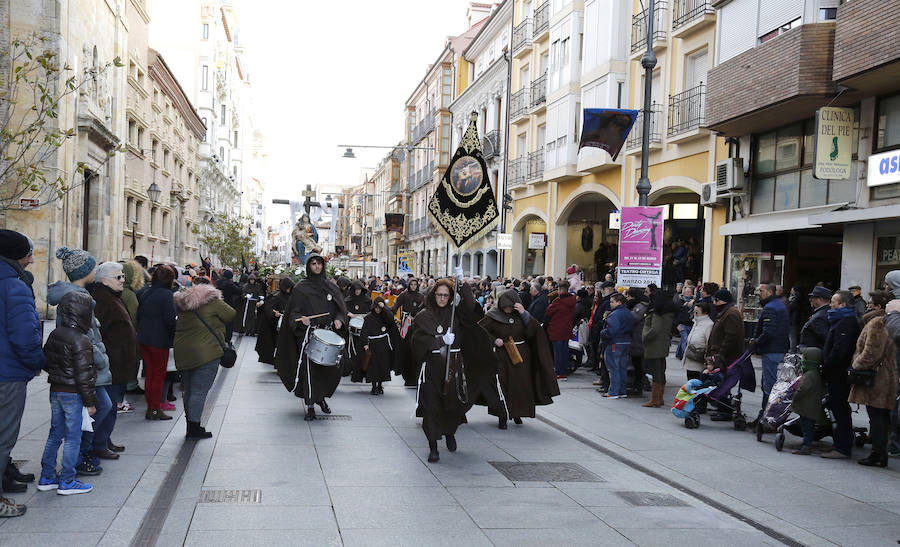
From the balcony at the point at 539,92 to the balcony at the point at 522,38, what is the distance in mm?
2141

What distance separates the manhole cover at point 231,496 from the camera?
238 inches

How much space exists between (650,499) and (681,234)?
18.4 meters

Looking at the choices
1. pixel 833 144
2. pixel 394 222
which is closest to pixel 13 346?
pixel 833 144

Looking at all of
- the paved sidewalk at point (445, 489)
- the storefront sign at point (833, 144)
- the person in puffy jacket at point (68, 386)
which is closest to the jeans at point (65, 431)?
the person in puffy jacket at point (68, 386)

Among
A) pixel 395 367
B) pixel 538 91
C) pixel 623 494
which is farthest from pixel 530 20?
pixel 623 494

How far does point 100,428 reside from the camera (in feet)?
22.7

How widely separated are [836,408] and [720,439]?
1422 millimetres

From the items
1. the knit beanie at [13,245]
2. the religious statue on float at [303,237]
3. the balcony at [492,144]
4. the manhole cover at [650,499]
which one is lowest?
the manhole cover at [650,499]

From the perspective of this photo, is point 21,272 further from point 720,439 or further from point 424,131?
point 424,131

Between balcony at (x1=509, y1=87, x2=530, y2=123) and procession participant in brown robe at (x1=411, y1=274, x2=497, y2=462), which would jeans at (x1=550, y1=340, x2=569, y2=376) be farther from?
balcony at (x1=509, y1=87, x2=530, y2=123)

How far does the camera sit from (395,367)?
520 inches

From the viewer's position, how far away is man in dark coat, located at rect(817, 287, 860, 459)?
27.5 feet

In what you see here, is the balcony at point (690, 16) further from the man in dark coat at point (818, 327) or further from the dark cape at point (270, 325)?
the dark cape at point (270, 325)

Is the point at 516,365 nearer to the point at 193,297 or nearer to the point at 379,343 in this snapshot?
the point at 379,343
